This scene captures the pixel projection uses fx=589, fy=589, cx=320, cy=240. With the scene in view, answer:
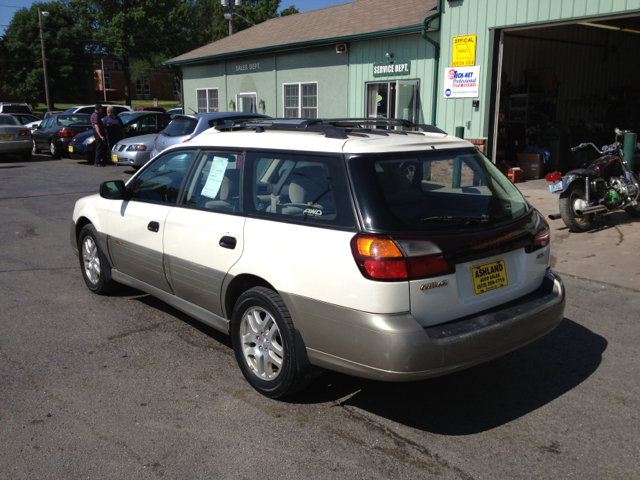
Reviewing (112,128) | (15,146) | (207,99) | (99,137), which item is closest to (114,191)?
(112,128)

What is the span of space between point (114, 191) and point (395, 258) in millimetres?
3094

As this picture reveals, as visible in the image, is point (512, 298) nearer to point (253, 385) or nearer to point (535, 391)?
point (535, 391)

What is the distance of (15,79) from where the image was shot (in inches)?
2261

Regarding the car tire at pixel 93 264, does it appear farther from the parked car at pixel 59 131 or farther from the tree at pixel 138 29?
the tree at pixel 138 29

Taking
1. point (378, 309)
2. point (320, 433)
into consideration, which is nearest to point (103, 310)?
point (320, 433)

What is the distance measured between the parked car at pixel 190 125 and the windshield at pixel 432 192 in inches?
417

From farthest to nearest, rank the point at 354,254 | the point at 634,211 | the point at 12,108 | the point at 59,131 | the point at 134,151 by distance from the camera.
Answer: the point at 12,108, the point at 59,131, the point at 134,151, the point at 634,211, the point at 354,254

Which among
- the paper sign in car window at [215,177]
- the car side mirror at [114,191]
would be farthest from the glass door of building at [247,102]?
the paper sign in car window at [215,177]

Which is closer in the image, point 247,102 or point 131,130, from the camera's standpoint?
point 131,130

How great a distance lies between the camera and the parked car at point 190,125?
46.8 ft

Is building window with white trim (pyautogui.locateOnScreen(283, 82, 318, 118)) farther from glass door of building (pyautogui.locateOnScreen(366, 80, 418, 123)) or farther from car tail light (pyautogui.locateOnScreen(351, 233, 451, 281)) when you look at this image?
car tail light (pyautogui.locateOnScreen(351, 233, 451, 281))

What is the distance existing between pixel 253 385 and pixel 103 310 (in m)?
2.35

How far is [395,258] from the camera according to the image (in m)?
3.19

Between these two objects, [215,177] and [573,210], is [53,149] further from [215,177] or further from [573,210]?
[215,177]
